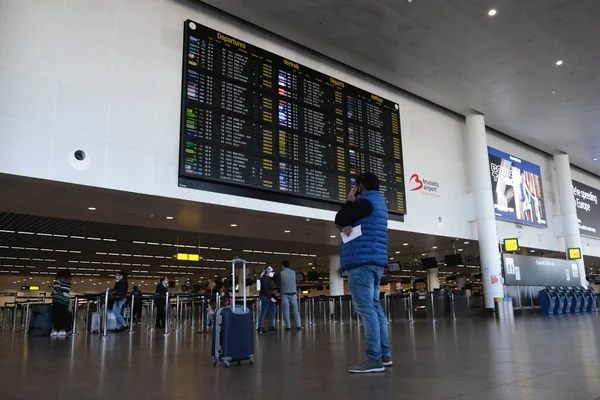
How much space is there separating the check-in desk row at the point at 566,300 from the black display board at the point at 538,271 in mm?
360

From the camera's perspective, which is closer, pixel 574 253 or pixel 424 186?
pixel 424 186

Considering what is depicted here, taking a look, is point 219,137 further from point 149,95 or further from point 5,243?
point 5,243

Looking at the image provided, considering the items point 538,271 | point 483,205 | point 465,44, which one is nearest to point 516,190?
point 538,271

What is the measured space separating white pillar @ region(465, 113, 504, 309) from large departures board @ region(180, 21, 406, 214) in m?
4.31

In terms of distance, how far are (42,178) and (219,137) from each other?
335 cm

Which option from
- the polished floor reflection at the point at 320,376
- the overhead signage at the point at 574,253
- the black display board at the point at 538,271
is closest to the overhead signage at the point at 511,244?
the black display board at the point at 538,271

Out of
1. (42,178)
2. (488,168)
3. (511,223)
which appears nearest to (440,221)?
(488,168)

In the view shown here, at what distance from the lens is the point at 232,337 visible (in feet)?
14.4

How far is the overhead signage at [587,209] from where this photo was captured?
74.9ft

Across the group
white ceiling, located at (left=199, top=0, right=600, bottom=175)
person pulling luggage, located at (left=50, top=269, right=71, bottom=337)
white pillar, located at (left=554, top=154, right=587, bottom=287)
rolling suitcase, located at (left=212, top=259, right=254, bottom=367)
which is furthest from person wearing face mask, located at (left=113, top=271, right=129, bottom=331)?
white pillar, located at (left=554, top=154, right=587, bottom=287)

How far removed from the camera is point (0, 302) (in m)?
40.8

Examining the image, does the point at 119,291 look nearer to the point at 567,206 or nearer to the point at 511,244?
the point at 511,244

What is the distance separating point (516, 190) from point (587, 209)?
7960mm

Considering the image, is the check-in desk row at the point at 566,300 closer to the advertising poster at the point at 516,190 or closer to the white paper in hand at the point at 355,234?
Result: the advertising poster at the point at 516,190
